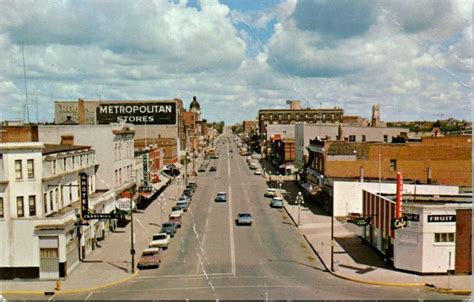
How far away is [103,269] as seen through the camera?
37.4 meters

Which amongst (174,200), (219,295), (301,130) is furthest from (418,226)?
(301,130)

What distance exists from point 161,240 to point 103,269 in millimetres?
7909

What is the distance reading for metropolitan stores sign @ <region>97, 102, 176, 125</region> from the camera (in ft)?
416

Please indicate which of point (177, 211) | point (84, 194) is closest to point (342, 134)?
point (177, 211)

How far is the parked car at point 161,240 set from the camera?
4369cm

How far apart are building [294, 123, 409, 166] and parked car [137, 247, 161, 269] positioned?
50318 millimetres

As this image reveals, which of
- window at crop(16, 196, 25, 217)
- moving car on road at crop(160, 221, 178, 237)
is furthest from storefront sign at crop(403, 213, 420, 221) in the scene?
window at crop(16, 196, 25, 217)

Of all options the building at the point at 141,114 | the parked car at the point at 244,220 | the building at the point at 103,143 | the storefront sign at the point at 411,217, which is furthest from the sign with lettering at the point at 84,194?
the building at the point at 141,114

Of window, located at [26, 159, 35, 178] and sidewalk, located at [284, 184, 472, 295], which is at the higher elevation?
window, located at [26, 159, 35, 178]

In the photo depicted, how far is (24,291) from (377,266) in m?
24.3

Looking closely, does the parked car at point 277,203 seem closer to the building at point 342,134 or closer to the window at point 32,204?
the building at point 342,134

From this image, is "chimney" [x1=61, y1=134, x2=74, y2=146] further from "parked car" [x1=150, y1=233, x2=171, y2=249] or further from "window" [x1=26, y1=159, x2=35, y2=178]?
"window" [x1=26, y1=159, x2=35, y2=178]

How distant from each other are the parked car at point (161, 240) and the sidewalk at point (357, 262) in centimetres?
1268

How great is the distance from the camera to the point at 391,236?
37125mm
